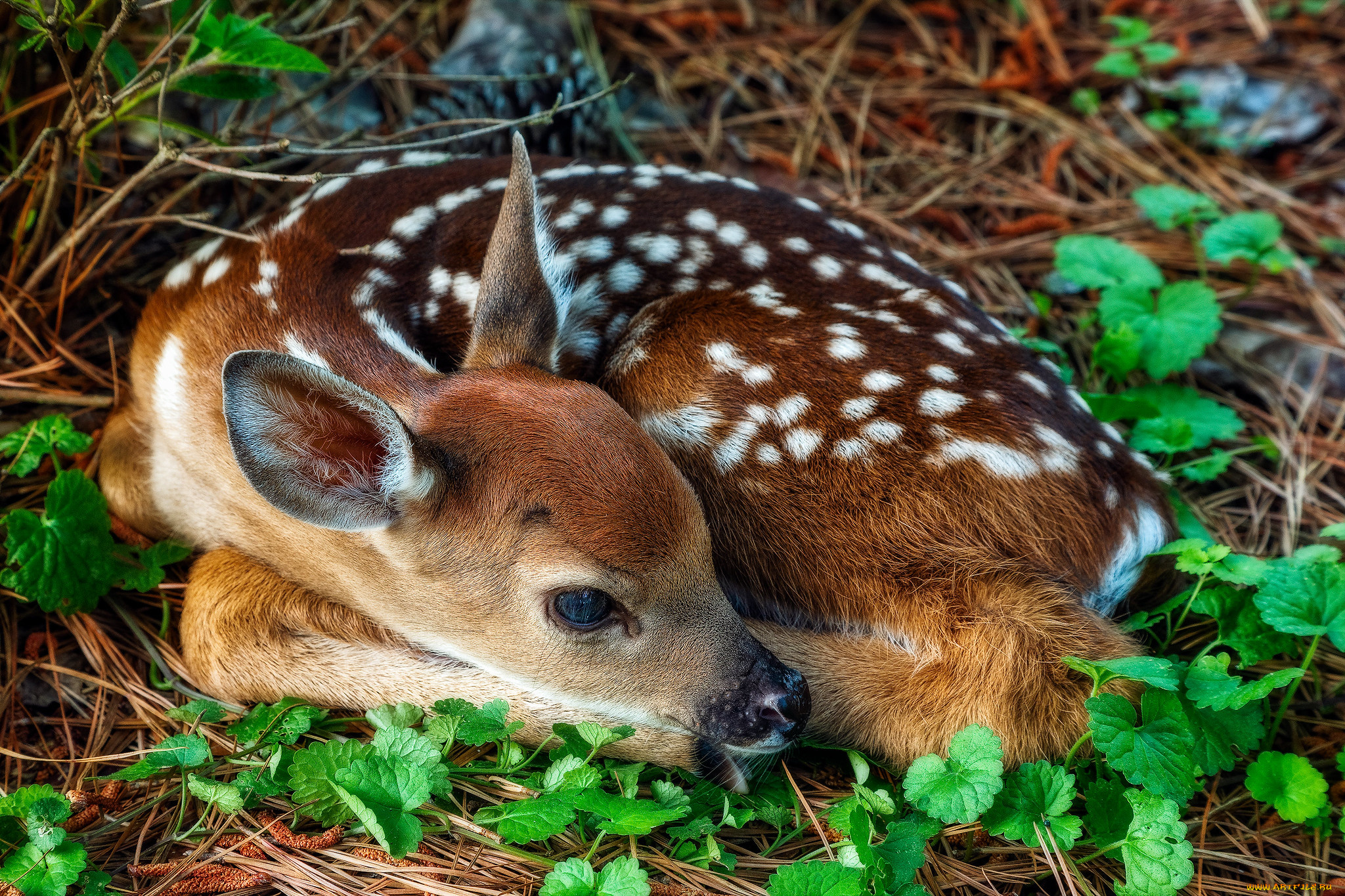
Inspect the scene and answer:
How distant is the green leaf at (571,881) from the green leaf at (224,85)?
76.2 inches

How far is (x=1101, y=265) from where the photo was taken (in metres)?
3.35

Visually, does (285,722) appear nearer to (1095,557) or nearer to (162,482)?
(162,482)

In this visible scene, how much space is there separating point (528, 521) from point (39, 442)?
1.39 m

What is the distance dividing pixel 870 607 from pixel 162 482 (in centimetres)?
181

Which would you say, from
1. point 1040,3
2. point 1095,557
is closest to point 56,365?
point 1095,557

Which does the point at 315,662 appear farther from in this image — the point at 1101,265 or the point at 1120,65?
the point at 1120,65

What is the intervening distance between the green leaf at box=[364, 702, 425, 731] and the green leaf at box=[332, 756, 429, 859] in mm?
245

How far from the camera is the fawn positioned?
2.10 meters

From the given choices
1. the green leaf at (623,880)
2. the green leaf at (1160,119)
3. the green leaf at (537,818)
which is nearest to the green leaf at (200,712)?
the green leaf at (537,818)

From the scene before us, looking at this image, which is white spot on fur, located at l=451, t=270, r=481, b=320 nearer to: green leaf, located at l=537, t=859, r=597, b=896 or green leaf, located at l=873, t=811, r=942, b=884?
green leaf, located at l=537, t=859, r=597, b=896

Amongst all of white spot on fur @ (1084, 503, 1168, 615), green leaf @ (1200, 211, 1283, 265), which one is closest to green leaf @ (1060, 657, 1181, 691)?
white spot on fur @ (1084, 503, 1168, 615)

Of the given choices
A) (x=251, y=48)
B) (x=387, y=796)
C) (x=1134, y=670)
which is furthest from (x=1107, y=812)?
(x=251, y=48)

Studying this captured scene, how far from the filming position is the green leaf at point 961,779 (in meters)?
1.98

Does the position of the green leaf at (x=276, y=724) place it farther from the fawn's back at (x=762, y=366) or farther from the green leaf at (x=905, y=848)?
the green leaf at (x=905, y=848)
